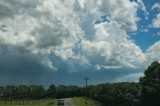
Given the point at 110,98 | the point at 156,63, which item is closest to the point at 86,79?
the point at 110,98

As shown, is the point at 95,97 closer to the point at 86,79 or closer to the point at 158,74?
the point at 86,79

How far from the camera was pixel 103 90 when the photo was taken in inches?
6196

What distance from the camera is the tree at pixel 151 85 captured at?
9631 centimetres

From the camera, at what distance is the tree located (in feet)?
316

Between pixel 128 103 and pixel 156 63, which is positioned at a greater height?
pixel 156 63

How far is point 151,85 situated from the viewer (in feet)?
326

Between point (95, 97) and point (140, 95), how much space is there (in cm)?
7338

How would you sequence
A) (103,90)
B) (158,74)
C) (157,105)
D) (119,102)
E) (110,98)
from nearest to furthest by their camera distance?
(157,105) → (158,74) → (119,102) → (110,98) → (103,90)

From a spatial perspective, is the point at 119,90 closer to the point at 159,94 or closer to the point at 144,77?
the point at 144,77

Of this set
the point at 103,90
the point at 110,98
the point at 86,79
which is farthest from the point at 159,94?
the point at 103,90

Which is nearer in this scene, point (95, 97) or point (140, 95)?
point (140, 95)

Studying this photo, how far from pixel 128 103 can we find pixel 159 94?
16.9 metres

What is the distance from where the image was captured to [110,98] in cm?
13338

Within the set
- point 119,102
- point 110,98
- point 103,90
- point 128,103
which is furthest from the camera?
point 103,90
